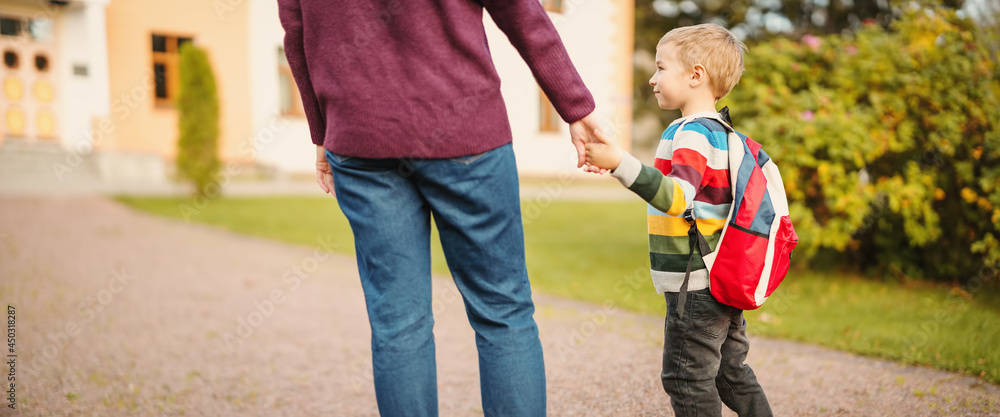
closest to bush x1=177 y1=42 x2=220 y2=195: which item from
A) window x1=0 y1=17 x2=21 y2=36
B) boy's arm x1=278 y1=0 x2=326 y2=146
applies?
window x1=0 y1=17 x2=21 y2=36

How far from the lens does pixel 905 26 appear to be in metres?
5.32

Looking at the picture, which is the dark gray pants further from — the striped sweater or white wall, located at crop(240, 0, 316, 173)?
white wall, located at crop(240, 0, 316, 173)

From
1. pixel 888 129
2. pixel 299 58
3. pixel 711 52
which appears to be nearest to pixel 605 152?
pixel 711 52

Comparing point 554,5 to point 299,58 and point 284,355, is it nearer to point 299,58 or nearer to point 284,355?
point 284,355

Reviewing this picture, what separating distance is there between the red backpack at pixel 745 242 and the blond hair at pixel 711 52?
0.14 m

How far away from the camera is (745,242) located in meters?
1.89

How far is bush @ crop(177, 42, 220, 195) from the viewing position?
39.0ft

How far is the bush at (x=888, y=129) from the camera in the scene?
4.77 m

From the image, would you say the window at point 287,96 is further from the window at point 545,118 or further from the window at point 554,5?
the window at point 554,5

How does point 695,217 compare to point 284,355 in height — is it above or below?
above

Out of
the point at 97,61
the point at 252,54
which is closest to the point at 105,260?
the point at 97,61

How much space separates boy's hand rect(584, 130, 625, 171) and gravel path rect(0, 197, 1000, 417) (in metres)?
1.44

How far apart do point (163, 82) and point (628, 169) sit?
17.0 metres

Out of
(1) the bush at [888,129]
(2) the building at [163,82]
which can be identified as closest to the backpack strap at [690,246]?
(1) the bush at [888,129]
